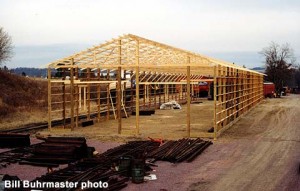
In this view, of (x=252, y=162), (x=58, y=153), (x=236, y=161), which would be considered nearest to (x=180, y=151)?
(x=236, y=161)

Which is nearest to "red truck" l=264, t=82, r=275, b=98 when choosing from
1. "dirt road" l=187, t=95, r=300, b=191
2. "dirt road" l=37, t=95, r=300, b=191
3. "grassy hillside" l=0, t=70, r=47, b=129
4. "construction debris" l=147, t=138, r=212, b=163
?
"grassy hillside" l=0, t=70, r=47, b=129

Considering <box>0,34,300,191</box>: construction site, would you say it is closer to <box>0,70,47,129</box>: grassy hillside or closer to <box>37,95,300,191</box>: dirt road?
<box>37,95,300,191</box>: dirt road

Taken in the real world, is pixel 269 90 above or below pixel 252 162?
above

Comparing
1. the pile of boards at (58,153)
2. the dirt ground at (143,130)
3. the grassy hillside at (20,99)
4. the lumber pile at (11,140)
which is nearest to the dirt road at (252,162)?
the dirt ground at (143,130)

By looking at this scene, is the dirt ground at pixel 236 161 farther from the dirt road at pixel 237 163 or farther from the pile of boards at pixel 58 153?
the pile of boards at pixel 58 153

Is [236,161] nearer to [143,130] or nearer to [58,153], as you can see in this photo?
[58,153]

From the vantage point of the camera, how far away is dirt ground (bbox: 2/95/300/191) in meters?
9.31

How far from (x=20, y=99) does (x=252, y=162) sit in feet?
83.1

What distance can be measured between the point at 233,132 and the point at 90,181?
9715 millimetres

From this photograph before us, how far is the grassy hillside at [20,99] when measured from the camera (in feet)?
82.3

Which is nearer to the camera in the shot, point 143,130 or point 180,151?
point 180,151

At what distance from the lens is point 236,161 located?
1173 centimetres

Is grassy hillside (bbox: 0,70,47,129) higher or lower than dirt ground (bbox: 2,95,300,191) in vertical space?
higher

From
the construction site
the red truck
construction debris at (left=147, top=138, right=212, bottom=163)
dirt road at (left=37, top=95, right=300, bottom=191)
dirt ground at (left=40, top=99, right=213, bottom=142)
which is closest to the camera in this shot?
dirt road at (left=37, top=95, right=300, bottom=191)
